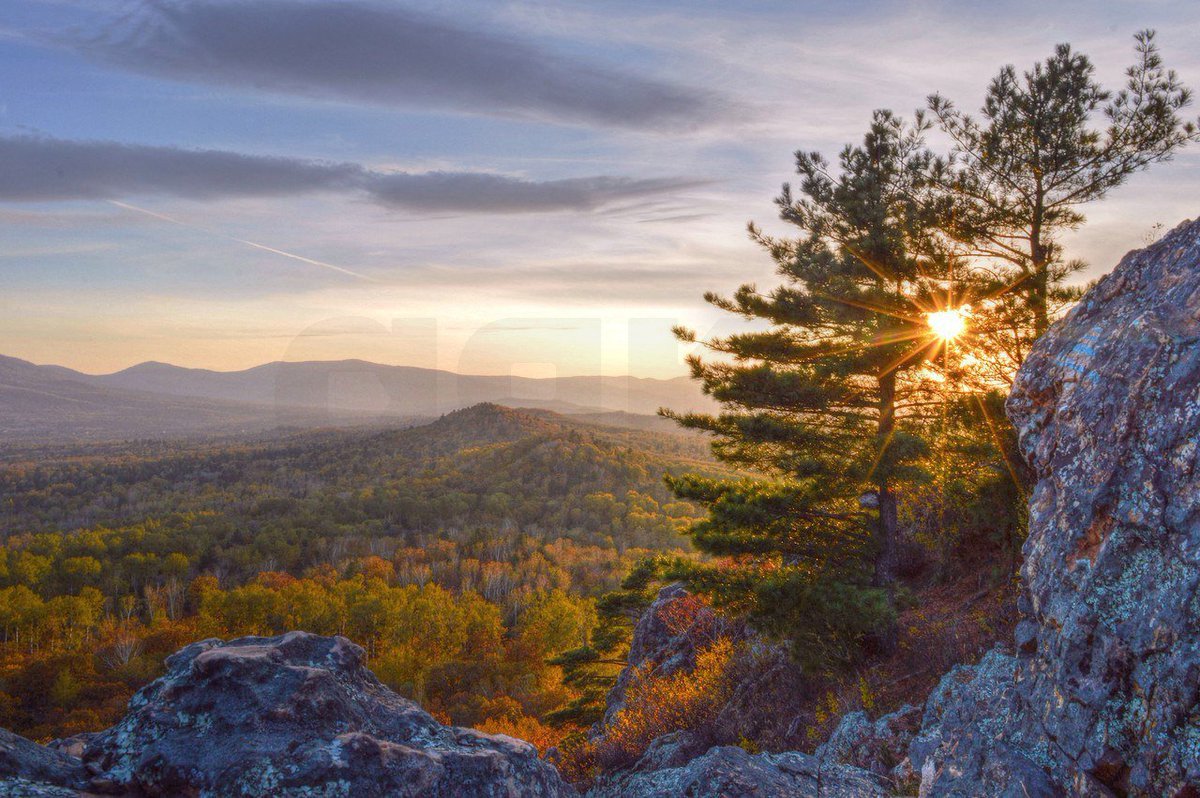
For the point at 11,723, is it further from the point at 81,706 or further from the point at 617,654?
the point at 617,654

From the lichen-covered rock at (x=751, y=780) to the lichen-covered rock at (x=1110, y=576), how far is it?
1.81ft

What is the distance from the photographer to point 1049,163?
35.7 feet

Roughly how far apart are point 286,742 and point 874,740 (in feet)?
18.9

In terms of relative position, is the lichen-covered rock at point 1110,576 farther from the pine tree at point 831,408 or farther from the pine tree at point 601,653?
the pine tree at point 601,653

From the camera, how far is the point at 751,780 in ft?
14.5

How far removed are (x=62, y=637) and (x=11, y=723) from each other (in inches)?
613

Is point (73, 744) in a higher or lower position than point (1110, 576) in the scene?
lower

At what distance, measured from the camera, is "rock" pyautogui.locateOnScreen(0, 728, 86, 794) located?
2.74 metres

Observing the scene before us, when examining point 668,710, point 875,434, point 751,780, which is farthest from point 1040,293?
point 751,780

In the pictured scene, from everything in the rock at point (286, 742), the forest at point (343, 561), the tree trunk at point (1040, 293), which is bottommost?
the forest at point (343, 561)

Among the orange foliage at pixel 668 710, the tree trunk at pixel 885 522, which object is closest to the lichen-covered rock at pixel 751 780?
the orange foliage at pixel 668 710

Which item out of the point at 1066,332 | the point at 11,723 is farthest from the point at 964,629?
the point at 11,723

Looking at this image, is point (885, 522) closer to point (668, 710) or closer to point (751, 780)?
point (668, 710)

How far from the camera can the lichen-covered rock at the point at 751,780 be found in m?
4.33
